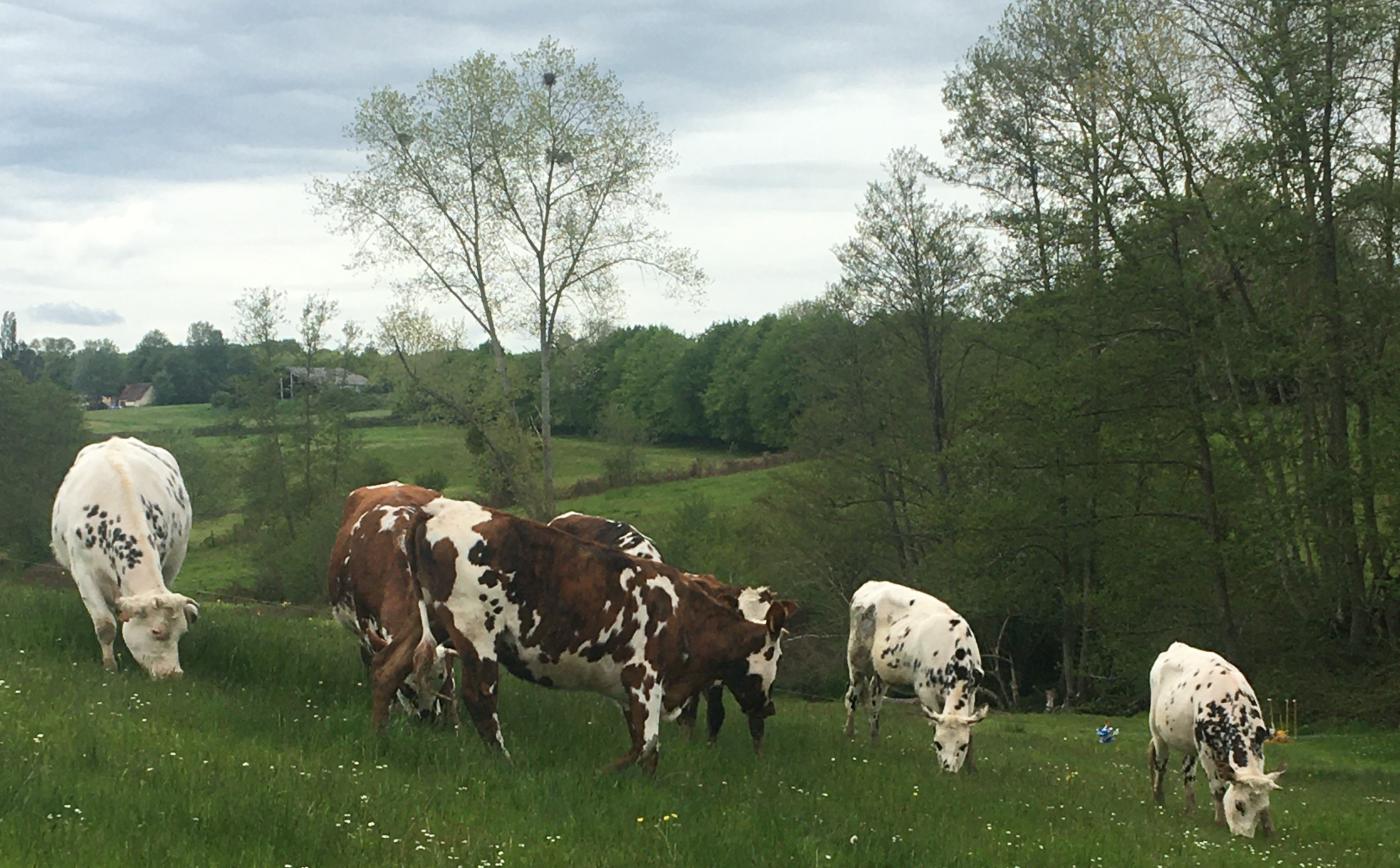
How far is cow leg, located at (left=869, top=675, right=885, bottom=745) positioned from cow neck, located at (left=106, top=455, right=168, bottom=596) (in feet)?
29.9

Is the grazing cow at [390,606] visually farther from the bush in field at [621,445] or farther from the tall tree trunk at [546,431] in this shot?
the bush in field at [621,445]

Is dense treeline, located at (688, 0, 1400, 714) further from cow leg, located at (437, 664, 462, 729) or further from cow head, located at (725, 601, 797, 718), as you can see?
cow leg, located at (437, 664, 462, 729)

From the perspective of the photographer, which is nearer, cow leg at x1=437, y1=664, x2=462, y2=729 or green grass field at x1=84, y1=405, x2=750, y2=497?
cow leg at x1=437, y1=664, x2=462, y2=729

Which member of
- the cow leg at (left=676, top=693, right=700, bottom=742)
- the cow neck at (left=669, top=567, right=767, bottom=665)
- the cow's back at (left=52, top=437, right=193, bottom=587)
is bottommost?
the cow leg at (left=676, top=693, right=700, bottom=742)

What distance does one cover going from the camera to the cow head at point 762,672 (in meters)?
12.9

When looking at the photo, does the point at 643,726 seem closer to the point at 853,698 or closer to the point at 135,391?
the point at 853,698

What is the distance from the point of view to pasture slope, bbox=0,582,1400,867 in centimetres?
659

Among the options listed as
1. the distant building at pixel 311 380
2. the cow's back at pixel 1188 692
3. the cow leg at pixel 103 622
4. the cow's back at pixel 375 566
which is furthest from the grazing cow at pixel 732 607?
the distant building at pixel 311 380

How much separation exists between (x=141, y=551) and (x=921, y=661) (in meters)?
9.19

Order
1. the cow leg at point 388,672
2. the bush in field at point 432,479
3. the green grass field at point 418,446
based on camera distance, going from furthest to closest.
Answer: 1. the green grass field at point 418,446
2. the bush in field at point 432,479
3. the cow leg at point 388,672

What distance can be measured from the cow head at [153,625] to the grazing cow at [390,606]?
167 centimetres

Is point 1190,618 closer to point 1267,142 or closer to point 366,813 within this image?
point 1267,142

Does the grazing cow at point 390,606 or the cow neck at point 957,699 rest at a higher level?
the grazing cow at point 390,606

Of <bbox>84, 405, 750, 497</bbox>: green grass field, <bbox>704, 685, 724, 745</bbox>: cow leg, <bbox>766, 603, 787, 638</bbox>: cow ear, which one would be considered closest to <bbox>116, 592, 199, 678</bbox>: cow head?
<bbox>704, 685, 724, 745</bbox>: cow leg
